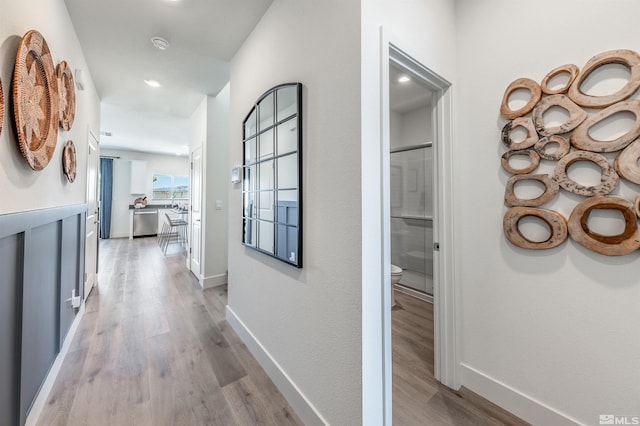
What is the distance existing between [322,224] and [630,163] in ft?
4.47

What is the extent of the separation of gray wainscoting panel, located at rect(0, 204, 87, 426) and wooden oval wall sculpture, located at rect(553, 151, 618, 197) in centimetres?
248

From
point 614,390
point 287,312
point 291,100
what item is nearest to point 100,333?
point 287,312

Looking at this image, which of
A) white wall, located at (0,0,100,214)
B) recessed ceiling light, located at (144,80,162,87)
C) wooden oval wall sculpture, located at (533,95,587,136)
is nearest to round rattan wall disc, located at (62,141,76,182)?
white wall, located at (0,0,100,214)

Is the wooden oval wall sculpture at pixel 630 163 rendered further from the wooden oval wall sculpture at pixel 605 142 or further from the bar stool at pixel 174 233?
the bar stool at pixel 174 233

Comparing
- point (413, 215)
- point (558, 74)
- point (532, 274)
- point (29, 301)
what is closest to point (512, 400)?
point (532, 274)

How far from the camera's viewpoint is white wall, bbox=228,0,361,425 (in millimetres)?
1110

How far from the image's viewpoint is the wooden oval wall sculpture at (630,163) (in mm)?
Result: 1071

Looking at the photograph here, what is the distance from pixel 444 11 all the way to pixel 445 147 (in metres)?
0.84

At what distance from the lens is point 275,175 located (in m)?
1.70

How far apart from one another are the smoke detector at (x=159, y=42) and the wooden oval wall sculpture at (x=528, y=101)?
2662 millimetres

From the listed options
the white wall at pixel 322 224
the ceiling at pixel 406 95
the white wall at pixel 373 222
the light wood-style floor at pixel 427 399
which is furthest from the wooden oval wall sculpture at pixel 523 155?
the ceiling at pixel 406 95

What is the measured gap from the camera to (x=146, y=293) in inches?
126

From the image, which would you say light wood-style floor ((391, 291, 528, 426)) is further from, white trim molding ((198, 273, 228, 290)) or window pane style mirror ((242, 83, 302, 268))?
white trim molding ((198, 273, 228, 290))

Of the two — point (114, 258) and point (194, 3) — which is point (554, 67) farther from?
point (114, 258)
